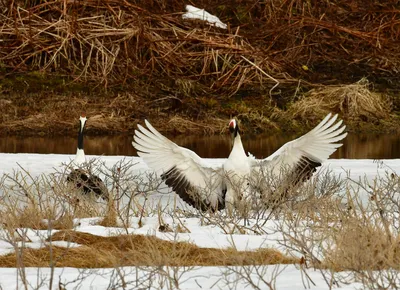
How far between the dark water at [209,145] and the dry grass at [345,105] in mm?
981

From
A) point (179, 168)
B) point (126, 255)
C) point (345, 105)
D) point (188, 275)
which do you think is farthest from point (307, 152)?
point (345, 105)

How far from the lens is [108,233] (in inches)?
310

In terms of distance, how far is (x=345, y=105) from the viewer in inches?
838

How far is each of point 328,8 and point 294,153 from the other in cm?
1503

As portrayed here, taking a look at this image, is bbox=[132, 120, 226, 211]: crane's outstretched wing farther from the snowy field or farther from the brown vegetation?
the brown vegetation

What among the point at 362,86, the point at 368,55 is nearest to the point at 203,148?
the point at 362,86

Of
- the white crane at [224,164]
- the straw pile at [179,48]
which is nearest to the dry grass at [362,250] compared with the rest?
the white crane at [224,164]

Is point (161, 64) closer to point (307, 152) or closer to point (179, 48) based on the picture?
point (179, 48)

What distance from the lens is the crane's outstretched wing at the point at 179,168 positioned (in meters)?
10.7

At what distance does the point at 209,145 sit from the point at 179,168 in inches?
306

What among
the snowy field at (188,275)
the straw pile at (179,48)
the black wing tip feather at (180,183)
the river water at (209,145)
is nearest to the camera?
the snowy field at (188,275)

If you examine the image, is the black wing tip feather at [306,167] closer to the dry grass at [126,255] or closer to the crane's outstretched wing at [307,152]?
the crane's outstretched wing at [307,152]

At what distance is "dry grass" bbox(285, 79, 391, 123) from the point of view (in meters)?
21.1

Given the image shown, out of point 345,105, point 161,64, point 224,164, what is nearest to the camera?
point 224,164
